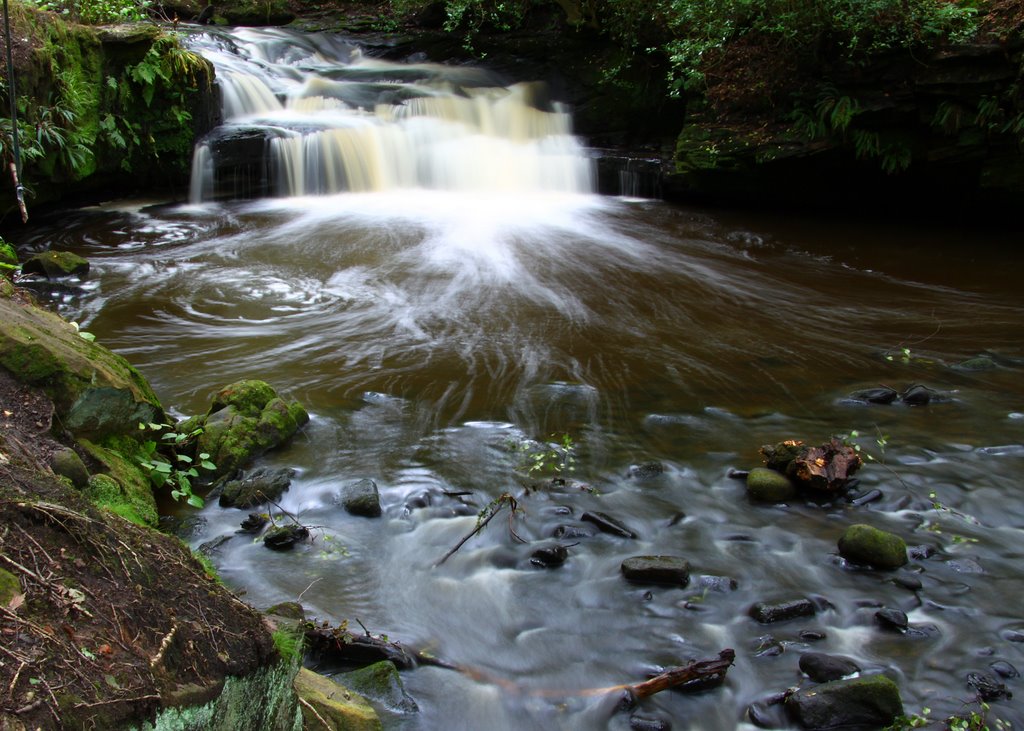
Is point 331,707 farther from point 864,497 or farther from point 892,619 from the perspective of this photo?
point 864,497

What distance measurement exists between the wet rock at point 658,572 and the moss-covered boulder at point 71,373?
295cm

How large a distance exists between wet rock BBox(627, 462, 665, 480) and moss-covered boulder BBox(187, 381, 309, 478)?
93.4 inches

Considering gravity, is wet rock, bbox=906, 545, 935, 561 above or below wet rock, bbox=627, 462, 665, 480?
below

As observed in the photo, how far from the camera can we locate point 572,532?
4344 mm

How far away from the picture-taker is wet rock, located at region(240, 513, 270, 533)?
429 cm

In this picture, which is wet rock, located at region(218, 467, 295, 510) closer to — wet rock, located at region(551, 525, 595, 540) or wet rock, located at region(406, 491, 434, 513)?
wet rock, located at region(406, 491, 434, 513)

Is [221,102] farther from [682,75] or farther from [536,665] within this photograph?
[536,665]

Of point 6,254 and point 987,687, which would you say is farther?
point 6,254

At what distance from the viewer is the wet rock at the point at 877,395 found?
19.6 feet

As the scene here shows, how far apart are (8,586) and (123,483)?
7.52 feet

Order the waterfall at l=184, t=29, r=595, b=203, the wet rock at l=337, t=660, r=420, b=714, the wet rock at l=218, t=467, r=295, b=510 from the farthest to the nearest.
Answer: the waterfall at l=184, t=29, r=595, b=203 → the wet rock at l=218, t=467, r=295, b=510 → the wet rock at l=337, t=660, r=420, b=714

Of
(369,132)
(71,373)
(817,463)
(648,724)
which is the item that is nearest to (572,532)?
(648,724)

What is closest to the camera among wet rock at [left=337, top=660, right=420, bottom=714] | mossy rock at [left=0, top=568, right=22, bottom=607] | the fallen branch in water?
mossy rock at [left=0, top=568, right=22, bottom=607]

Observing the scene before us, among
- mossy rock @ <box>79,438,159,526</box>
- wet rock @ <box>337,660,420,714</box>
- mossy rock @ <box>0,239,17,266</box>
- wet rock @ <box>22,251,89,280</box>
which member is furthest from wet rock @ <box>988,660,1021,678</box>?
wet rock @ <box>22,251,89,280</box>
